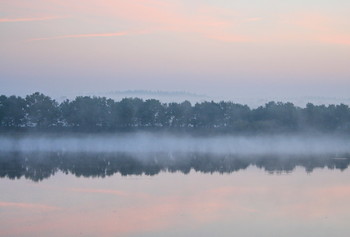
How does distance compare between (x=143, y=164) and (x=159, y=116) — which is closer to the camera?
(x=143, y=164)

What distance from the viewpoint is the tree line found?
35750 millimetres

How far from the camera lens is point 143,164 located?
792 inches

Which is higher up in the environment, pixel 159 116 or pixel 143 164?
pixel 159 116

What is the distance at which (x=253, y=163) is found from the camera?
67.0ft

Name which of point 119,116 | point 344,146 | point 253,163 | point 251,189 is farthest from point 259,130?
point 251,189

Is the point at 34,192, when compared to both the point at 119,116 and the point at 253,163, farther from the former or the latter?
the point at 119,116

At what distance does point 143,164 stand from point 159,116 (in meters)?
17.3

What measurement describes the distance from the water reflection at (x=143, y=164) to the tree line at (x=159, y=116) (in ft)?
40.4

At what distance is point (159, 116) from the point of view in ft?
123

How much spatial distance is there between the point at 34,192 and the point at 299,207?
233 inches

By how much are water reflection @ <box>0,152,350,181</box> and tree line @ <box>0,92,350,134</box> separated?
1232cm

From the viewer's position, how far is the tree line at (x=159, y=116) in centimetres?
3575

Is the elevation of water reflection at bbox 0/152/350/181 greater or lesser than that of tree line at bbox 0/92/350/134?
lesser

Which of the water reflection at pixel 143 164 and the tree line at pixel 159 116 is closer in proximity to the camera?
the water reflection at pixel 143 164
